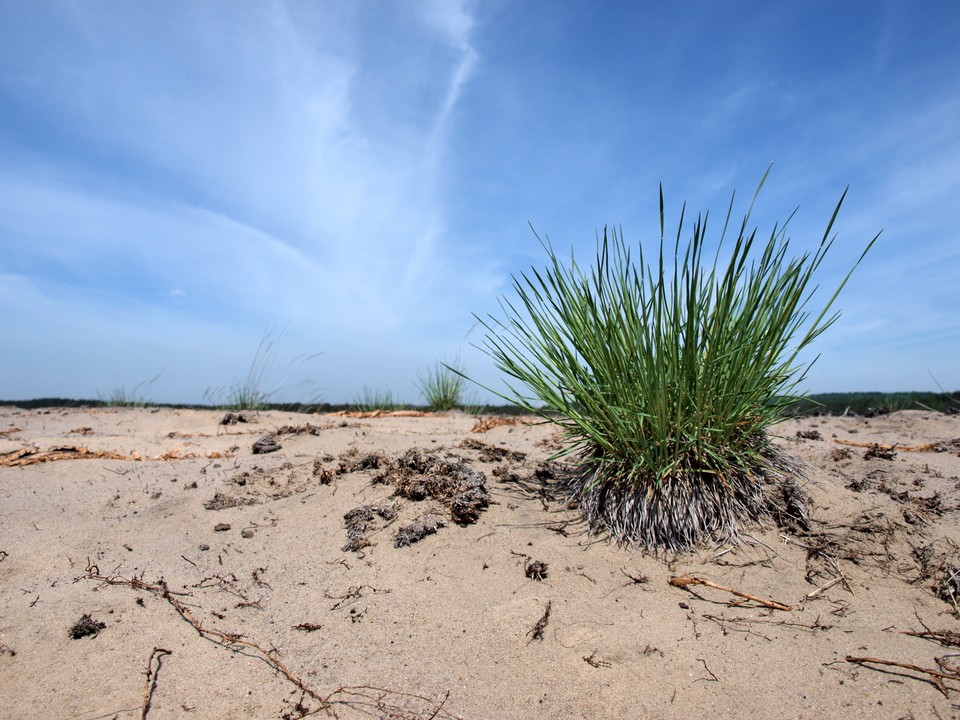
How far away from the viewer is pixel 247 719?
188 centimetres

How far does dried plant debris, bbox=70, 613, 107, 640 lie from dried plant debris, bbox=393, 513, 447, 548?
44.7 inches

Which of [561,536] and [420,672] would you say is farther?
[561,536]

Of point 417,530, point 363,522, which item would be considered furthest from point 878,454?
point 363,522

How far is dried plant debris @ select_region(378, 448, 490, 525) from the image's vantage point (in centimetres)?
294

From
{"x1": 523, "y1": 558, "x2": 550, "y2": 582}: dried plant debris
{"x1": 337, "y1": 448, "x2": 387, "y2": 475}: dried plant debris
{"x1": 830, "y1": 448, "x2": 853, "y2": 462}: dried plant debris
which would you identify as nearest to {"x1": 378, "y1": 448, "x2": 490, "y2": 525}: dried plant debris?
{"x1": 337, "y1": 448, "x2": 387, "y2": 475}: dried plant debris

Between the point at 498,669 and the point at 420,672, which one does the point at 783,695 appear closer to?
the point at 498,669

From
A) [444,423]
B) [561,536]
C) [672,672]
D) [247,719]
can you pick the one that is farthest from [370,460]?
[444,423]

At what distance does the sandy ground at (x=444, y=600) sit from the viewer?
6.44 feet

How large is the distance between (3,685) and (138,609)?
449 mm

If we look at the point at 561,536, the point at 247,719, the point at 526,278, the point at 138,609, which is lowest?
the point at 247,719

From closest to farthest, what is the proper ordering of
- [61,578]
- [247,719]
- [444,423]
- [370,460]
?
1. [247,719]
2. [61,578]
3. [370,460]
4. [444,423]

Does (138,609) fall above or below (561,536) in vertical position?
below

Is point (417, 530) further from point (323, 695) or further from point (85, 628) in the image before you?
point (85, 628)

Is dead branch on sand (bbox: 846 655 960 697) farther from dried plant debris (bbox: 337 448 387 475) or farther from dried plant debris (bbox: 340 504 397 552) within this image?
dried plant debris (bbox: 337 448 387 475)
